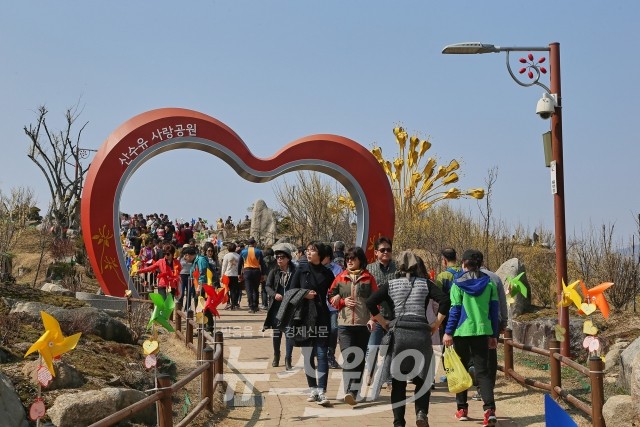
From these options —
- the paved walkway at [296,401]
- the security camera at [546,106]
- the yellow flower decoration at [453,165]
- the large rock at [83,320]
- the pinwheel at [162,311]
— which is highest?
the yellow flower decoration at [453,165]

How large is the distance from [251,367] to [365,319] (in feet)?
11.4

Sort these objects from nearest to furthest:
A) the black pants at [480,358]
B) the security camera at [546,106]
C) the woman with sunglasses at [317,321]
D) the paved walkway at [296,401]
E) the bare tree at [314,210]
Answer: the black pants at [480,358] → the paved walkway at [296,401] → the woman with sunglasses at [317,321] → the security camera at [546,106] → the bare tree at [314,210]

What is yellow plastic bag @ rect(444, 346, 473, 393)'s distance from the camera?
7699 millimetres

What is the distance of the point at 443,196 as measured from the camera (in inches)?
1610

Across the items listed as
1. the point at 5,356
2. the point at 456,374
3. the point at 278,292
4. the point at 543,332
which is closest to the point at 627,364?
Answer: the point at 456,374

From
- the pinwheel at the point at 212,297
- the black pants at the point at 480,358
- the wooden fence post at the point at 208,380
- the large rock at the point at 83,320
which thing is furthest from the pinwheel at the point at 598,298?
the large rock at the point at 83,320

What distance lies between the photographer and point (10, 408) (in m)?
7.25

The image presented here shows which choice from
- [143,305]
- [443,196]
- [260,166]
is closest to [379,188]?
[260,166]

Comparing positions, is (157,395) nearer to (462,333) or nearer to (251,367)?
(462,333)

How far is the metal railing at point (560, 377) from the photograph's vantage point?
7203 millimetres

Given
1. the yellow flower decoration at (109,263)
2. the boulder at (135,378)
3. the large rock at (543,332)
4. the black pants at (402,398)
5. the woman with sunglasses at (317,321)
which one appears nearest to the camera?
the black pants at (402,398)

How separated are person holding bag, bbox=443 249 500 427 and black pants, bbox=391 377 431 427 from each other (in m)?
0.61

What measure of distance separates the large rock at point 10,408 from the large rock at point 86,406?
0.33 metres

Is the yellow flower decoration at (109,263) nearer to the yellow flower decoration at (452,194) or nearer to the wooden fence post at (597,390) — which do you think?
the wooden fence post at (597,390)
